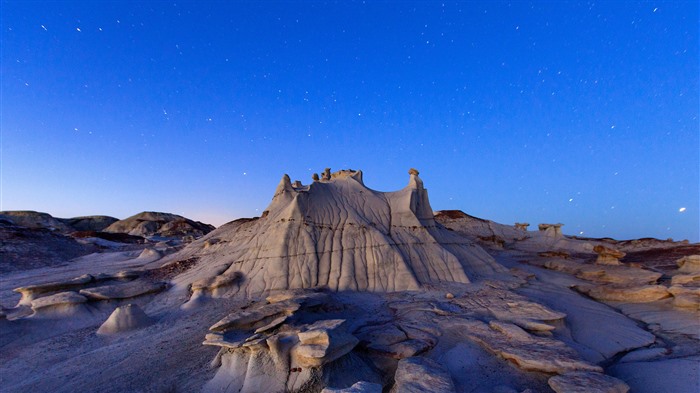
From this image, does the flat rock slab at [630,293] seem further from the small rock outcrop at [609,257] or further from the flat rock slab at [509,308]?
the small rock outcrop at [609,257]

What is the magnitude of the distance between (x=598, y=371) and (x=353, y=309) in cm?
616

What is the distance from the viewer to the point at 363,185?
57.2 ft

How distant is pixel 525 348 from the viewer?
Answer: 23.2 feet

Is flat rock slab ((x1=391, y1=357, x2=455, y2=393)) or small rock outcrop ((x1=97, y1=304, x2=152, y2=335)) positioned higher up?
small rock outcrop ((x1=97, y1=304, x2=152, y2=335))

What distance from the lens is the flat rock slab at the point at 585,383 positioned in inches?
212

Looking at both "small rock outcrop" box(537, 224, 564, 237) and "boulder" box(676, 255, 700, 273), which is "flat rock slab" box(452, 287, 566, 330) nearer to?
"boulder" box(676, 255, 700, 273)

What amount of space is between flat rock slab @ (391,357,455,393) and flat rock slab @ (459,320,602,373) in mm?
1819

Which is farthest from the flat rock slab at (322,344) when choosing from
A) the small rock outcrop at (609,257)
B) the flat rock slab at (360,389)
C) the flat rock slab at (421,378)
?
the small rock outcrop at (609,257)

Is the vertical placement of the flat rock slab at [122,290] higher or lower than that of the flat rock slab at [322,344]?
higher

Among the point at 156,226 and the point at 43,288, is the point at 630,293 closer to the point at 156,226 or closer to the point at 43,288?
the point at 43,288

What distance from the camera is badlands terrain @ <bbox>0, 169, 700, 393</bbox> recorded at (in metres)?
6.55

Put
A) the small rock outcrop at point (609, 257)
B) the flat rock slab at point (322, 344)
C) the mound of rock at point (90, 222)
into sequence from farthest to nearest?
the mound of rock at point (90, 222), the small rock outcrop at point (609, 257), the flat rock slab at point (322, 344)

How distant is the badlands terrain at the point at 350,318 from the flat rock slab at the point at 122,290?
0.06m

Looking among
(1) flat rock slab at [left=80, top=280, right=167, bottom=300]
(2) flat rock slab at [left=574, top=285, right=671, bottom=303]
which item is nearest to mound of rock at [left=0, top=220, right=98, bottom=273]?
(1) flat rock slab at [left=80, top=280, right=167, bottom=300]
